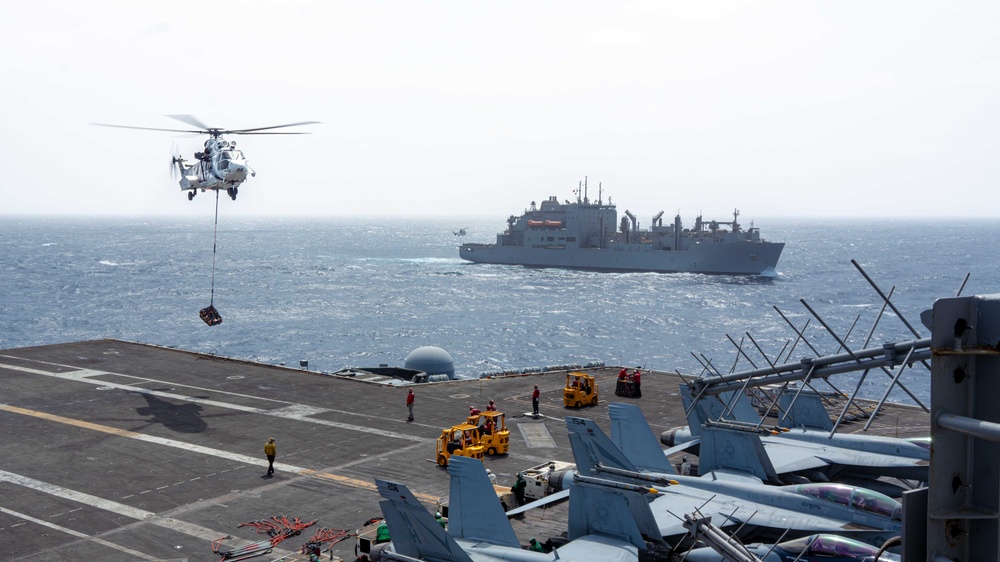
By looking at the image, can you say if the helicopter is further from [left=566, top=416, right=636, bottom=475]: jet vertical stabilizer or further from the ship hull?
the ship hull

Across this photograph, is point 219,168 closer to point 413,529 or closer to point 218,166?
point 218,166

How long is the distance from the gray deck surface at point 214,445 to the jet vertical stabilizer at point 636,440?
260 cm

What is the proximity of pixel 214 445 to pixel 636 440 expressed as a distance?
1622cm

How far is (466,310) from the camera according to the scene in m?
93.2

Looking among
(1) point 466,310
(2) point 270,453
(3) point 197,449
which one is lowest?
(1) point 466,310

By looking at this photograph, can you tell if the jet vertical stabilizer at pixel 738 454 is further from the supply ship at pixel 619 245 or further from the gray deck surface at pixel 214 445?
the supply ship at pixel 619 245

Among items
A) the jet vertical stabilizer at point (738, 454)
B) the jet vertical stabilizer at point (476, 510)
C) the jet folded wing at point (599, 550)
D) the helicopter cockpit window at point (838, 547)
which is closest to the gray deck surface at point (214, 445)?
the jet folded wing at point (599, 550)

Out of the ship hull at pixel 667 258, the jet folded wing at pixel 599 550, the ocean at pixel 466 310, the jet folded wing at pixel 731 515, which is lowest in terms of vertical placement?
the ocean at pixel 466 310

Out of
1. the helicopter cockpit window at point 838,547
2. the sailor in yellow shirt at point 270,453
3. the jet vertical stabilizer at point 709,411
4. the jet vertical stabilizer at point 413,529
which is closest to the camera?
the jet vertical stabilizer at point 413,529

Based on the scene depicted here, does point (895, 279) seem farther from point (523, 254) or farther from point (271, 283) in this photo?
point (271, 283)

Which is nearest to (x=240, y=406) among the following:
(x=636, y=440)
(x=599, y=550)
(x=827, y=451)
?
(x=636, y=440)

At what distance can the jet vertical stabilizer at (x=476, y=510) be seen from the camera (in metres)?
16.2

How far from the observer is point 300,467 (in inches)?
1066

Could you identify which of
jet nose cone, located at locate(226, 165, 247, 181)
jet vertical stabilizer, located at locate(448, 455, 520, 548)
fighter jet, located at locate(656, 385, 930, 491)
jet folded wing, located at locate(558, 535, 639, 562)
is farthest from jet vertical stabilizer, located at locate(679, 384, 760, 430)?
jet nose cone, located at locate(226, 165, 247, 181)
